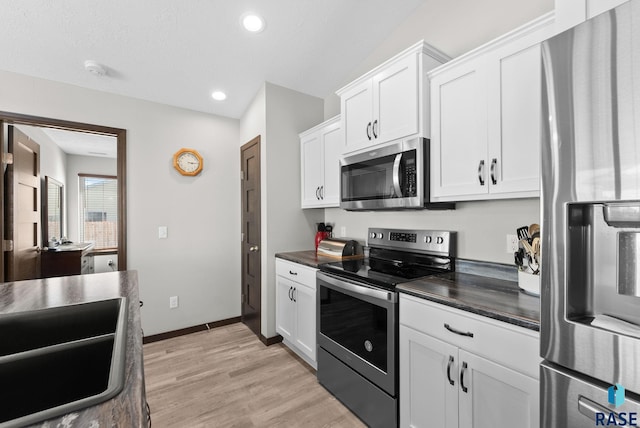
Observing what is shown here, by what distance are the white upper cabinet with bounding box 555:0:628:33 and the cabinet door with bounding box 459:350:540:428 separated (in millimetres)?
1220

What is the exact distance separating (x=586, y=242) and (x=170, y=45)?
282cm

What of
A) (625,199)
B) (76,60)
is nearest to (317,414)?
(625,199)

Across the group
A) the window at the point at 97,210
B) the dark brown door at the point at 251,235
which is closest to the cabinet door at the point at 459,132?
the dark brown door at the point at 251,235

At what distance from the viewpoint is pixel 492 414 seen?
1.16 meters

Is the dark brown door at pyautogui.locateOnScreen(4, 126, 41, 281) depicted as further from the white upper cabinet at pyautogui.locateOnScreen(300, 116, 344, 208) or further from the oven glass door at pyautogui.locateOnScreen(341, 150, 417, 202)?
the oven glass door at pyautogui.locateOnScreen(341, 150, 417, 202)

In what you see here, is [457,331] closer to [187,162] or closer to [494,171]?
[494,171]

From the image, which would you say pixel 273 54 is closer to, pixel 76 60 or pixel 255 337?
pixel 76 60

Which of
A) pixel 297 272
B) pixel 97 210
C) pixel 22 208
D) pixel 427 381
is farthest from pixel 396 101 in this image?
pixel 97 210

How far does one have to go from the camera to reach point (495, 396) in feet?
3.77

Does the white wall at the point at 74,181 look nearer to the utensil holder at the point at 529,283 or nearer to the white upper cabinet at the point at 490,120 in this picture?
the white upper cabinet at the point at 490,120

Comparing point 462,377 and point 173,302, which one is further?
point 173,302

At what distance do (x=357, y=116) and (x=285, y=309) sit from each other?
1820mm

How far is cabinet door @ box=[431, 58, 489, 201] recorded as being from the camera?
1525 mm

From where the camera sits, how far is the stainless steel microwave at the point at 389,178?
70.0 inches
